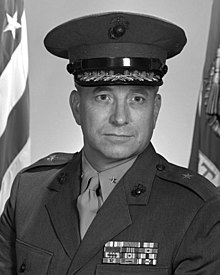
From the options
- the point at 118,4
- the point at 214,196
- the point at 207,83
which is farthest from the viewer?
the point at 118,4

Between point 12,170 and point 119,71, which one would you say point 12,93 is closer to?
point 12,170

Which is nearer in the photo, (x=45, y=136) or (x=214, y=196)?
(x=214, y=196)

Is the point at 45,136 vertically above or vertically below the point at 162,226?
above

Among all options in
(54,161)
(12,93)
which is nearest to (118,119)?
(54,161)

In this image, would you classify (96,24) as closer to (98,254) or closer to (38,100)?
(98,254)

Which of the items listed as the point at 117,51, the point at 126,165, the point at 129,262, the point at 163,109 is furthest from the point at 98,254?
the point at 163,109

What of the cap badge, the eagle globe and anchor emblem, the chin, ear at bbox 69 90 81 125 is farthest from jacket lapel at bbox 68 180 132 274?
the eagle globe and anchor emblem

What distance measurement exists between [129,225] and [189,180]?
0.56ft

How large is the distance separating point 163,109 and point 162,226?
1.61 m

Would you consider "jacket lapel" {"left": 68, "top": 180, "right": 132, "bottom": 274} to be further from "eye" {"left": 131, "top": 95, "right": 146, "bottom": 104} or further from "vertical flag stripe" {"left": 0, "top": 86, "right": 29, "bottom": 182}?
"vertical flag stripe" {"left": 0, "top": 86, "right": 29, "bottom": 182}

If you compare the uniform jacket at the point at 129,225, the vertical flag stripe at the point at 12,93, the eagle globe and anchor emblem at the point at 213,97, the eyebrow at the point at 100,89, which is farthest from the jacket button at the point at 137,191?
the vertical flag stripe at the point at 12,93

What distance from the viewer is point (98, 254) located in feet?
4.66

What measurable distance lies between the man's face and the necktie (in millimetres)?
79

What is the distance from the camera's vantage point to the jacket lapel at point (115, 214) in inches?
55.7
